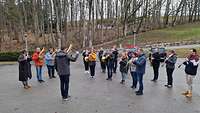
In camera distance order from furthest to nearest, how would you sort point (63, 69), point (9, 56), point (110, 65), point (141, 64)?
point (9, 56) < point (110, 65) < point (141, 64) < point (63, 69)

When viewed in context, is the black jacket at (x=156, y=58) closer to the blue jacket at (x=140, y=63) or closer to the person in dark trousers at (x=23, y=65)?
the blue jacket at (x=140, y=63)

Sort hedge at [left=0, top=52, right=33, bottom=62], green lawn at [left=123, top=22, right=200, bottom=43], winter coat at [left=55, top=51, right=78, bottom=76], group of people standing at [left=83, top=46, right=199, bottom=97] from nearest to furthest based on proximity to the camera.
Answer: winter coat at [left=55, top=51, right=78, bottom=76], group of people standing at [left=83, top=46, right=199, bottom=97], hedge at [left=0, top=52, right=33, bottom=62], green lawn at [left=123, top=22, right=200, bottom=43]

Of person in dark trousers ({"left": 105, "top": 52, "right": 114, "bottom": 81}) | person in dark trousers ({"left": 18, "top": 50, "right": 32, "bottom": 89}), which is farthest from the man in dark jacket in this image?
person in dark trousers ({"left": 18, "top": 50, "right": 32, "bottom": 89})

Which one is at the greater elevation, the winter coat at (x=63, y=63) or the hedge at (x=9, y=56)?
the winter coat at (x=63, y=63)

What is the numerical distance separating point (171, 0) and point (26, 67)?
182 feet

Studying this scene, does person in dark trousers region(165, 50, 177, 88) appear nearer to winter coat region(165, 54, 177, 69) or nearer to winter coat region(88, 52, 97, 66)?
winter coat region(165, 54, 177, 69)

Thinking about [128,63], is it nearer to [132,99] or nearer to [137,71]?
[137,71]

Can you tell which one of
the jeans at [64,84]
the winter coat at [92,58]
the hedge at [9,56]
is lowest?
the hedge at [9,56]

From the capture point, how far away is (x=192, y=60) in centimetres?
1272

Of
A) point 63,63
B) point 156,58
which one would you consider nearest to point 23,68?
point 63,63

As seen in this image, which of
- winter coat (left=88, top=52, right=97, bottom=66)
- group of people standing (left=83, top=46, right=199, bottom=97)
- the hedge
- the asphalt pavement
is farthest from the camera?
the hedge

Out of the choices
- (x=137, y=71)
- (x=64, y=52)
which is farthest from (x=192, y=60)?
(x=64, y=52)

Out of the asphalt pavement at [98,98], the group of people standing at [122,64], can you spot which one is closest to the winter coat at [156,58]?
the group of people standing at [122,64]

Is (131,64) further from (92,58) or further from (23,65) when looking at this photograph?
(23,65)
